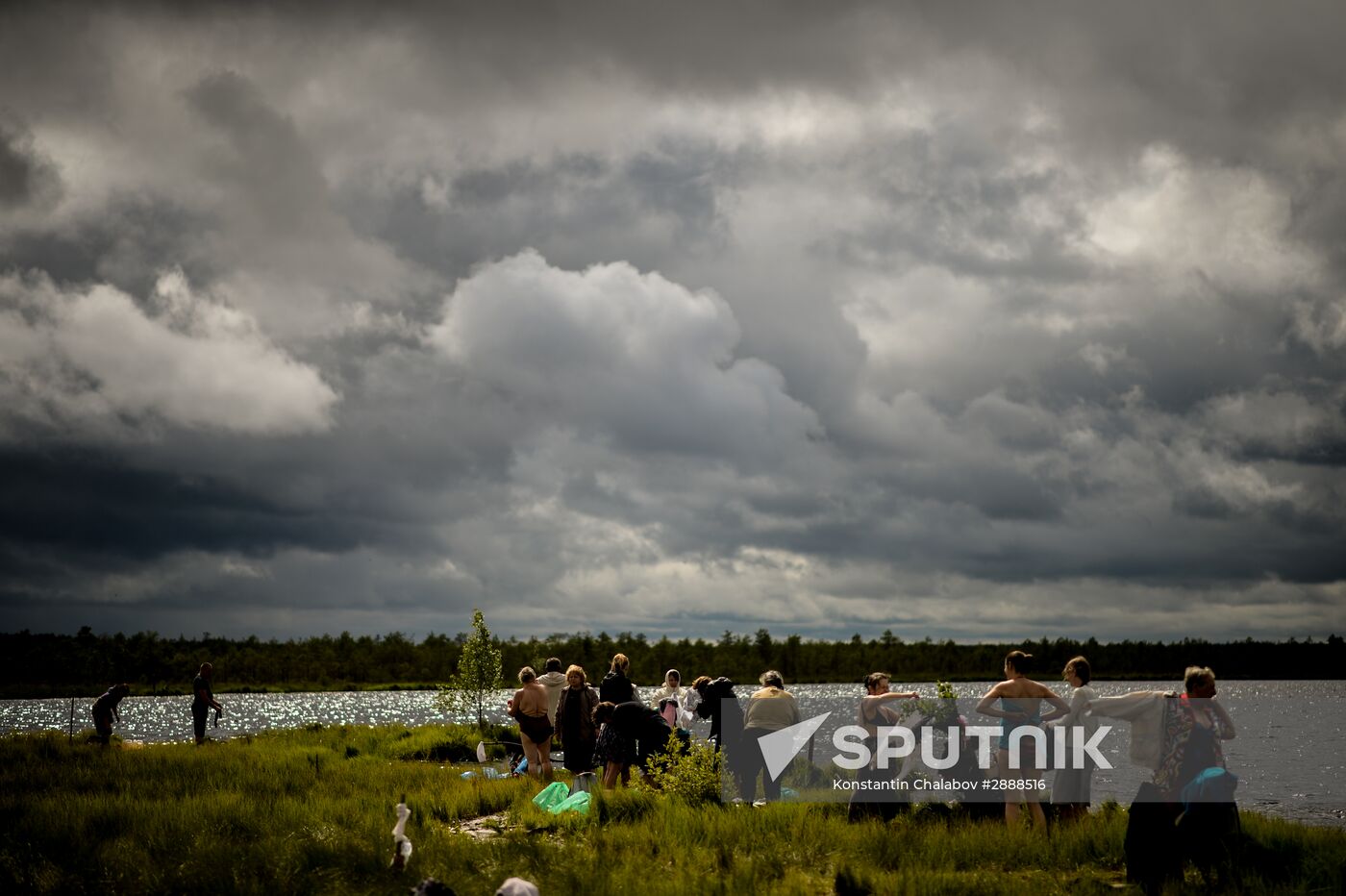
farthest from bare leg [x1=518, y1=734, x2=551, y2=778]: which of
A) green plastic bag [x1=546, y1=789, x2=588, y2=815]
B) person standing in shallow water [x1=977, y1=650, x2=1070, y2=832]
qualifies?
person standing in shallow water [x1=977, y1=650, x2=1070, y2=832]

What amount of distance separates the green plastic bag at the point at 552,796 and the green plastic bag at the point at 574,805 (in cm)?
18

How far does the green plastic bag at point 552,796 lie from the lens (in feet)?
53.3

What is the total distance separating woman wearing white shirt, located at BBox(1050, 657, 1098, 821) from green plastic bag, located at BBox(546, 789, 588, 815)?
669 cm

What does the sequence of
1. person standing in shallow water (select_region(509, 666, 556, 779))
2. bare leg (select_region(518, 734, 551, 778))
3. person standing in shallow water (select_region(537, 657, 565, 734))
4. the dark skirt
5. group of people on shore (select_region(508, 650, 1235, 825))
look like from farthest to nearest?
1. person standing in shallow water (select_region(537, 657, 565, 734))
2. bare leg (select_region(518, 734, 551, 778))
3. person standing in shallow water (select_region(509, 666, 556, 779))
4. the dark skirt
5. group of people on shore (select_region(508, 650, 1235, 825))

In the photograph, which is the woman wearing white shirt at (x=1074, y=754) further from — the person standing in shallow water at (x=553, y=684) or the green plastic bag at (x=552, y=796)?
the person standing in shallow water at (x=553, y=684)

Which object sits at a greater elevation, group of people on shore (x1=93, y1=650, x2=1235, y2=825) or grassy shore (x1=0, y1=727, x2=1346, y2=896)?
group of people on shore (x1=93, y1=650, x2=1235, y2=825)

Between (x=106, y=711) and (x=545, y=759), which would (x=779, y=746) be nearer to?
(x=545, y=759)

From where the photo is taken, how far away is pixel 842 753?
56.0 feet

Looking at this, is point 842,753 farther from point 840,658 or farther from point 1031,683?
point 840,658

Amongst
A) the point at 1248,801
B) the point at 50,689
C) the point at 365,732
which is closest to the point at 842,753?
the point at 1248,801

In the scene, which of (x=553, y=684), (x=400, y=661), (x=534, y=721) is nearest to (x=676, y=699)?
(x=553, y=684)

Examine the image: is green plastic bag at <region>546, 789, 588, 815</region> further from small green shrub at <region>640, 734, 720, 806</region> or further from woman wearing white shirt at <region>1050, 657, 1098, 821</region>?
woman wearing white shirt at <region>1050, 657, 1098, 821</region>

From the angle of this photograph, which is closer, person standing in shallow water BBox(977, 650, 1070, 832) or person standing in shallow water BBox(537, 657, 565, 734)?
person standing in shallow water BBox(977, 650, 1070, 832)

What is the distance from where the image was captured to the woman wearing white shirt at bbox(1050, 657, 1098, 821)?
1223 cm
